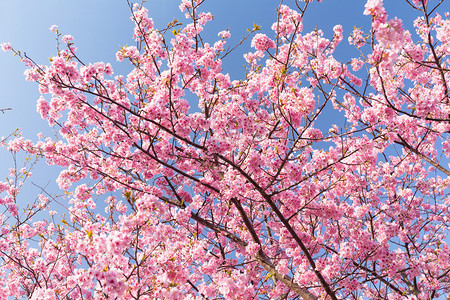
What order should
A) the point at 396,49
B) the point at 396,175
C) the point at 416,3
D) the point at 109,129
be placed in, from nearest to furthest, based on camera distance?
the point at 396,49, the point at 416,3, the point at 109,129, the point at 396,175

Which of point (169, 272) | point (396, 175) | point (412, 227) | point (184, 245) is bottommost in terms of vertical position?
point (169, 272)

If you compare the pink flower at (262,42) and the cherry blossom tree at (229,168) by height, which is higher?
the pink flower at (262,42)

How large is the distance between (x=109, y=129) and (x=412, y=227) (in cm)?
1018

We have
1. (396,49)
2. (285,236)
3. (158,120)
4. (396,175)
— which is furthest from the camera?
(396,175)

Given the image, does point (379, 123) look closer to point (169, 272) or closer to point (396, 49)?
point (396, 49)

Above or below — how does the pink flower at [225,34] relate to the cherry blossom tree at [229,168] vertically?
above

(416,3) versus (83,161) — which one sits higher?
→ (416,3)

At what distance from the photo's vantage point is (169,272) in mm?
4898

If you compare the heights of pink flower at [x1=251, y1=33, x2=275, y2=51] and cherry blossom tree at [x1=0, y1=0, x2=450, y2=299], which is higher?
pink flower at [x1=251, y1=33, x2=275, y2=51]

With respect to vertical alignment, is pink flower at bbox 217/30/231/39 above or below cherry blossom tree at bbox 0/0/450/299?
above

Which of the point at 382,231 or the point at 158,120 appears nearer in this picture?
the point at 158,120

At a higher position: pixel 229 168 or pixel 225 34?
pixel 225 34

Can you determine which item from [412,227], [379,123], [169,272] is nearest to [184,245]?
[169,272]

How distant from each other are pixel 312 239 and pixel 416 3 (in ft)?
19.6
